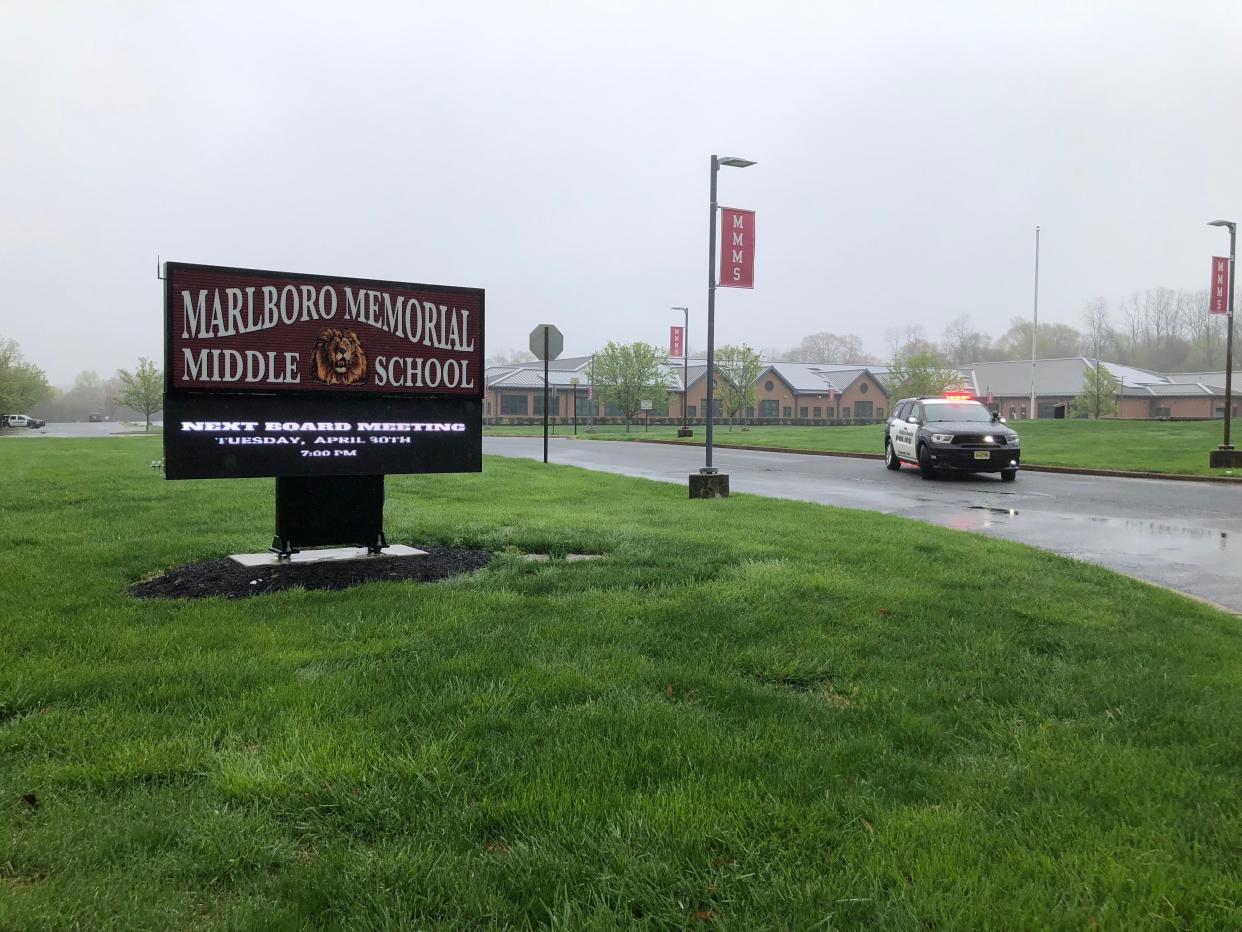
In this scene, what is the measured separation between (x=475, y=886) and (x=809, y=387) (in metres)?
87.7

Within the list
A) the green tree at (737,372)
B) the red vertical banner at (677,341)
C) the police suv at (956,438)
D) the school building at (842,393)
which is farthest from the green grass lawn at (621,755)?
the school building at (842,393)

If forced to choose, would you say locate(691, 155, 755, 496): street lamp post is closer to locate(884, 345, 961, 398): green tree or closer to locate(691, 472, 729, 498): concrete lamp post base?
locate(691, 472, 729, 498): concrete lamp post base

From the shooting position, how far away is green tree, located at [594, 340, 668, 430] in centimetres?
6375

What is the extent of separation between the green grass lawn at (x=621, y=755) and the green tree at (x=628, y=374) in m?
57.4

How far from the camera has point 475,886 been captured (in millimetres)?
2547

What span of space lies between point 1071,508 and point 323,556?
Result: 11.4 metres

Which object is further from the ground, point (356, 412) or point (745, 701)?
point (356, 412)

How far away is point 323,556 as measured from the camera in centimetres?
749

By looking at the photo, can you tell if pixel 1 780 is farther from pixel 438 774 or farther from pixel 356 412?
pixel 356 412

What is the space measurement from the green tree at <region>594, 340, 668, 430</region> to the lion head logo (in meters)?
56.0

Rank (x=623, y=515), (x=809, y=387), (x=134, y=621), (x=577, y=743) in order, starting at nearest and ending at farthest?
(x=577, y=743)
(x=134, y=621)
(x=623, y=515)
(x=809, y=387)

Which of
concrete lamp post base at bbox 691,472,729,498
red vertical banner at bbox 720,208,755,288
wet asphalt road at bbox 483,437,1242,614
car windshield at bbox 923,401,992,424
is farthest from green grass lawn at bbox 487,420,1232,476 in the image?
concrete lamp post base at bbox 691,472,729,498

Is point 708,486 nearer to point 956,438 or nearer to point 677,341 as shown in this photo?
point 956,438

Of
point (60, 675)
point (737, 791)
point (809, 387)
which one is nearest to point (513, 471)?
point (60, 675)
